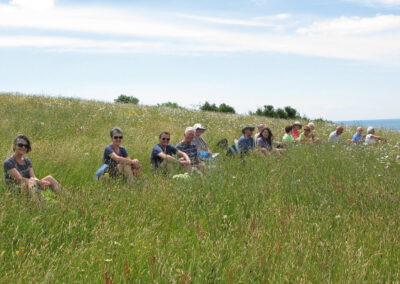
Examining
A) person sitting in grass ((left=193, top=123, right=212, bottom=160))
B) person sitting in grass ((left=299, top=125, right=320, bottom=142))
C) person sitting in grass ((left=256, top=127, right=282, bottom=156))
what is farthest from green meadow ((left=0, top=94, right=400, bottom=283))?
person sitting in grass ((left=299, top=125, right=320, bottom=142))

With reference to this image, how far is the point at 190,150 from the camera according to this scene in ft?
24.7

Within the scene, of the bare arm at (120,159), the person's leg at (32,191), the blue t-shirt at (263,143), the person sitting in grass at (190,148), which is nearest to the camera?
the person's leg at (32,191)

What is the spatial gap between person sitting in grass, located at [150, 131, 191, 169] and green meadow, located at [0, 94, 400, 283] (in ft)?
0.99

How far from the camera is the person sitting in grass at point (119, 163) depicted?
585 cm

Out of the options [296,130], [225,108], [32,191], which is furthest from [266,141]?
[225,108]

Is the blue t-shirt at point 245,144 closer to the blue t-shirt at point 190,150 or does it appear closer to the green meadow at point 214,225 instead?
the green meadow at point 214,225

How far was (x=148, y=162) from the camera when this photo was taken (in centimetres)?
762

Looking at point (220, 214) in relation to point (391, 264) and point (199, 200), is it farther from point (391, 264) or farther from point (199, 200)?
point (391, 264)

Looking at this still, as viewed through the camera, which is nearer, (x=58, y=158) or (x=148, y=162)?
(x=58, y=158)

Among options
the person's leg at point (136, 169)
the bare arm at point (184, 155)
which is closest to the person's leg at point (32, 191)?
the person's leg at point (136, 169)

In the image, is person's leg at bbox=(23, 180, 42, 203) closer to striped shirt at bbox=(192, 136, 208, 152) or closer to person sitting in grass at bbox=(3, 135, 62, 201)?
person sitting in grass at bbox=(3, 135, 62, 201)

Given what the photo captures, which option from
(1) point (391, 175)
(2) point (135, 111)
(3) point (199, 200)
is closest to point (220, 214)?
(3) point (199, 200)

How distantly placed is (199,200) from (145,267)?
1.70 meters

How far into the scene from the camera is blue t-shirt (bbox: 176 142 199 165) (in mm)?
7492
